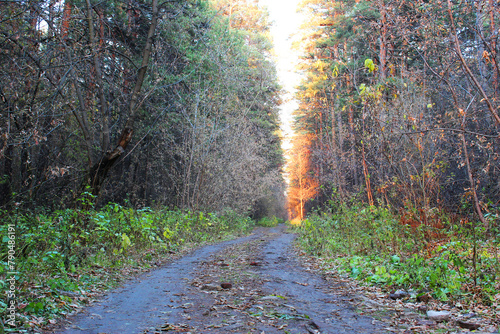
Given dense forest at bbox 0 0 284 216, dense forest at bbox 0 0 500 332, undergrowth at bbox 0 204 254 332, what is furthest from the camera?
dense forest at bbox 0 0 284 216

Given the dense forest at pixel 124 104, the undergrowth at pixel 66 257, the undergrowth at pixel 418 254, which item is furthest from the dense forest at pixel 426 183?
the dense forest at pixel 124 104

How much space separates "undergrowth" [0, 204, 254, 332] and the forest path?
34cm

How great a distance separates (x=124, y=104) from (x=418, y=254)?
→ 30.4 ft

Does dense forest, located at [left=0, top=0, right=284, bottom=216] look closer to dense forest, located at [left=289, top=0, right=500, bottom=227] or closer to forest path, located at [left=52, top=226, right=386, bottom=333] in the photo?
forest path, located at [left=52, top=226, right=386, bottom=333]

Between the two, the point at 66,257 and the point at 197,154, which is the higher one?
the point at 197,154

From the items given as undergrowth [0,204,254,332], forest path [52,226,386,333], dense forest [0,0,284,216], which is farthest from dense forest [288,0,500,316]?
dense forest [0,0,284,216]

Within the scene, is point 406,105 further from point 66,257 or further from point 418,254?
point 66,257

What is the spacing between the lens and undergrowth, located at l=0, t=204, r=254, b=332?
10.9 feet

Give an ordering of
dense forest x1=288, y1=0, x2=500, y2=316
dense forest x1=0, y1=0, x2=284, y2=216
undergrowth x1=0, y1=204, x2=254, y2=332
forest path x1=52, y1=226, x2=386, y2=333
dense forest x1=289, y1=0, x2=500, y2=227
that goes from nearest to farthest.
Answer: forest path x1=52, y1=226, x2=386, y2=333 → undergrowth x1=0, y1=204, x2=254, y2=332 → dense forest x1=288, y1=0, x2=500, y2=316 → dense forest x1=289, y1=0, x2=500, y2=227 → dense forest x1=0, y1=0, x2=284, y2=216

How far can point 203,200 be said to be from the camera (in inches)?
558

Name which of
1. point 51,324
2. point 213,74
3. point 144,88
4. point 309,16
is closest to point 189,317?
point 51,324

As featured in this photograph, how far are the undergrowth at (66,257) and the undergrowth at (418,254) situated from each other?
4029 millimetres

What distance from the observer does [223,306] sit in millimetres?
3770

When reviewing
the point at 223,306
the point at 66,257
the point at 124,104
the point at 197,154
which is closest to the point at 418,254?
the point at 223,306
